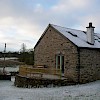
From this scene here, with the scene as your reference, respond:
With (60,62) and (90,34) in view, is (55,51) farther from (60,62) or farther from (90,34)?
(90,34)

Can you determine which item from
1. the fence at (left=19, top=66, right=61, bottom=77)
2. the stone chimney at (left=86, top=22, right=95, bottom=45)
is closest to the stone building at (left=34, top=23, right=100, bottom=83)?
the stone chimney at (left=86, top=22, right=95, bottom=45)

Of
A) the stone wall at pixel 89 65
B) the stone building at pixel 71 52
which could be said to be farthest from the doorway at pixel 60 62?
the stone wall at pixel 89 65

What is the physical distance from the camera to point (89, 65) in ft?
80.7

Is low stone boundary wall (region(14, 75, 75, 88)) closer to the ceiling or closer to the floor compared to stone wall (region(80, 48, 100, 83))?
closer to the floor

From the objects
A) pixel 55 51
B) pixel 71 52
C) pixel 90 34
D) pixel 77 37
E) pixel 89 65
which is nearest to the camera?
pixel 71 52

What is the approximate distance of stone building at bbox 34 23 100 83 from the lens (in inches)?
936

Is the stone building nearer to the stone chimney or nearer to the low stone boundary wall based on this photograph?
the stone chimney

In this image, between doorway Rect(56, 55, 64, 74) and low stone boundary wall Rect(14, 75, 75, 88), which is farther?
doorway Rect(56, 55, 64, 74)

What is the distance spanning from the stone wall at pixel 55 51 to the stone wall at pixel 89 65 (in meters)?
0.71

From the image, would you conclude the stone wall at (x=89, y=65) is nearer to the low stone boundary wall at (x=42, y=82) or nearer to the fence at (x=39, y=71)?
the low stone boundary wall at (x=42, y=82)

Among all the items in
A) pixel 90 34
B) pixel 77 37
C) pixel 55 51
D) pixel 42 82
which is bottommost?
pixel 42 82

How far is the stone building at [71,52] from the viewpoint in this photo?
936 inches

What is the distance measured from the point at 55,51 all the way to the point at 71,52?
8.85ft

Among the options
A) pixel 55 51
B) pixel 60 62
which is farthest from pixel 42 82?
pixel 55 51
